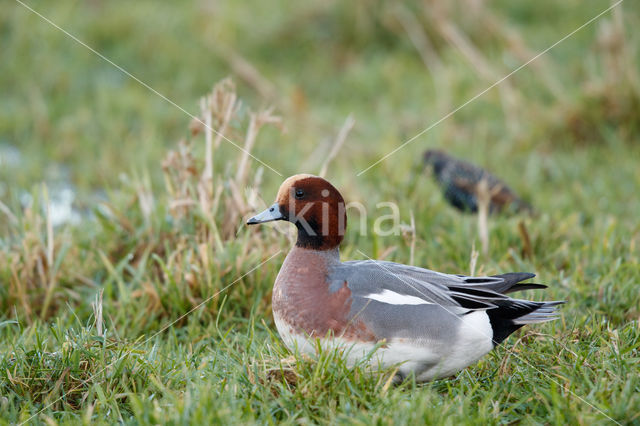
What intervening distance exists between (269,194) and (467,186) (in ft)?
4.42

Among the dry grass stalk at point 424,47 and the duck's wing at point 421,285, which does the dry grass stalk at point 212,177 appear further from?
the dry grass stalk at point 424,47

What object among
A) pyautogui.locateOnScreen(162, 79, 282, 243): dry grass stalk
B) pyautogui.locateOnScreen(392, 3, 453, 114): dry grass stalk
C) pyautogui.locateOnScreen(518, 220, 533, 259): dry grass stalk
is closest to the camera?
pyautogui.locateOnScreen(162, 79, 282, 243): dry grass stalk

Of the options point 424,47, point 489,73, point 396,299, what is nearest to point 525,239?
point 396,299

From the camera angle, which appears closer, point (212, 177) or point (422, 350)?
point (422, 350)

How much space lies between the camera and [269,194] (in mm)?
4805

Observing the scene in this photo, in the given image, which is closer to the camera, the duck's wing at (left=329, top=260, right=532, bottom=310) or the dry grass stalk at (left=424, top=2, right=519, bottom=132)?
the duck's wing at (left=329, top=260, right=532, bottom=310)

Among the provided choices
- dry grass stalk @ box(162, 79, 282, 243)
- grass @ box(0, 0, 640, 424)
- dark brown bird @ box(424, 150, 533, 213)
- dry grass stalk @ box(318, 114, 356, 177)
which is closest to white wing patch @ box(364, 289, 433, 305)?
grass @ box(0, 0, 640, 424)

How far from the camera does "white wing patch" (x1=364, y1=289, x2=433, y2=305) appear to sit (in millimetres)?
2457

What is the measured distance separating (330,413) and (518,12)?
6.82 meters

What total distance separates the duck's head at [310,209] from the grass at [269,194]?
44 cm

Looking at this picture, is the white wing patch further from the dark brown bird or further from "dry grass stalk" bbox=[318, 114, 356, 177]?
the dark brown bird

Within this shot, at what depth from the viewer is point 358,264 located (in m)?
2.66

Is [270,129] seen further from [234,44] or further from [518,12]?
[518,12]

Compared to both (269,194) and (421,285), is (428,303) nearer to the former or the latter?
(421,285)
